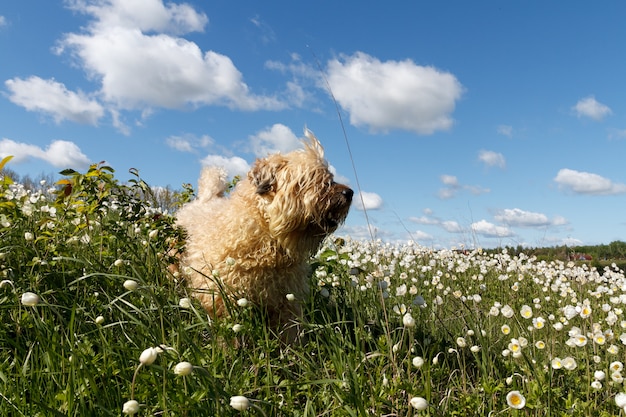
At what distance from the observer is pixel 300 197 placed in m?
4.61

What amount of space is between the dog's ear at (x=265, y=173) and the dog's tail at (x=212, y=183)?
2.16m

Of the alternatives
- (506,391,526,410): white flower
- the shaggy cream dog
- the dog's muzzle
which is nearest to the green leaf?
the shaggy cream dog

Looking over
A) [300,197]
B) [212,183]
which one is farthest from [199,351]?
[212,183]

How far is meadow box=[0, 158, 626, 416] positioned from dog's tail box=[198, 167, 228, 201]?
1558mm

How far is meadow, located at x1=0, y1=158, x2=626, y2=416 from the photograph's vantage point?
2615mm

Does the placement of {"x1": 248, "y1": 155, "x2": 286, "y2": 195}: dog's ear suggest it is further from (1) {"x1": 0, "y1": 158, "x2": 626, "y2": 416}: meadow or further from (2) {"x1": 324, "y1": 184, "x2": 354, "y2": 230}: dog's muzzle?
(1) {"x1": 0, "y1": 158, "x2": 626, "y2": 416}: meadow

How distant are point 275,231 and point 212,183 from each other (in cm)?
264

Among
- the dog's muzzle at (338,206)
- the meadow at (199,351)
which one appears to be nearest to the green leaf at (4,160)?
the meadow at (199,351)

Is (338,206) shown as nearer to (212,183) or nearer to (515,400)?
(515,400)

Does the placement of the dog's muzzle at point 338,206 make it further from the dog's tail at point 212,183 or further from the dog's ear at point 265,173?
the dog's tail at point 212,183

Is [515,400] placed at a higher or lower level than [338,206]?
lower

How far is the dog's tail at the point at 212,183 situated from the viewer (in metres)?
6.91

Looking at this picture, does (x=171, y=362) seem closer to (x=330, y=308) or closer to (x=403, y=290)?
(x=403, y=290)

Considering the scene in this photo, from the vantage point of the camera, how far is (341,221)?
15.9 feet
